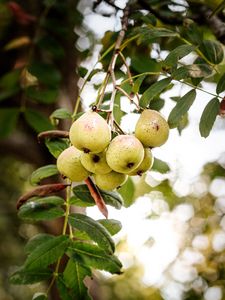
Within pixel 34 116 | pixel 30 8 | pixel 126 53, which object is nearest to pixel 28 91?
pixel 34 116

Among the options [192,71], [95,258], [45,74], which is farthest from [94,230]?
[45,74]

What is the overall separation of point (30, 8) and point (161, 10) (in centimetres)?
178

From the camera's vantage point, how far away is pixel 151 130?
946 millimetres

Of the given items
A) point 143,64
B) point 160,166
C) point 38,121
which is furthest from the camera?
point 38,121

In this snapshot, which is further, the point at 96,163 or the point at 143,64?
the point at 143,64

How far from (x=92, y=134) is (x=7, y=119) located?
1.26 metres

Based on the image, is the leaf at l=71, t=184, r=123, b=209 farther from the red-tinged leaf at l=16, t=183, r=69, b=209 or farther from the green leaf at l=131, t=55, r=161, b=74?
the green leaf at l=131, t=55, r=161, b=74

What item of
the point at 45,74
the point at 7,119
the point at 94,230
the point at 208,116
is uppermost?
the point at 208,116

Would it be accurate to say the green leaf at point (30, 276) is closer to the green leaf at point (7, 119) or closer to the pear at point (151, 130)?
the pear at point (151, 130)

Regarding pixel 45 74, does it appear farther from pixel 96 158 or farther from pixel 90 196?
pixel 96 158

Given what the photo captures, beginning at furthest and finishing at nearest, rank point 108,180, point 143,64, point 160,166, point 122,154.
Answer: point 143,64 → point 160,166 → point 108,180 → point 122,154

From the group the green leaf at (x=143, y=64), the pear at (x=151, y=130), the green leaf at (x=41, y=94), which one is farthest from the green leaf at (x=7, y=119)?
the pear at (x=151, y=130)

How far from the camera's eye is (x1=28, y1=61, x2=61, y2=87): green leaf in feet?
6.51

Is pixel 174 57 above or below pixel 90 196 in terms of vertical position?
above
